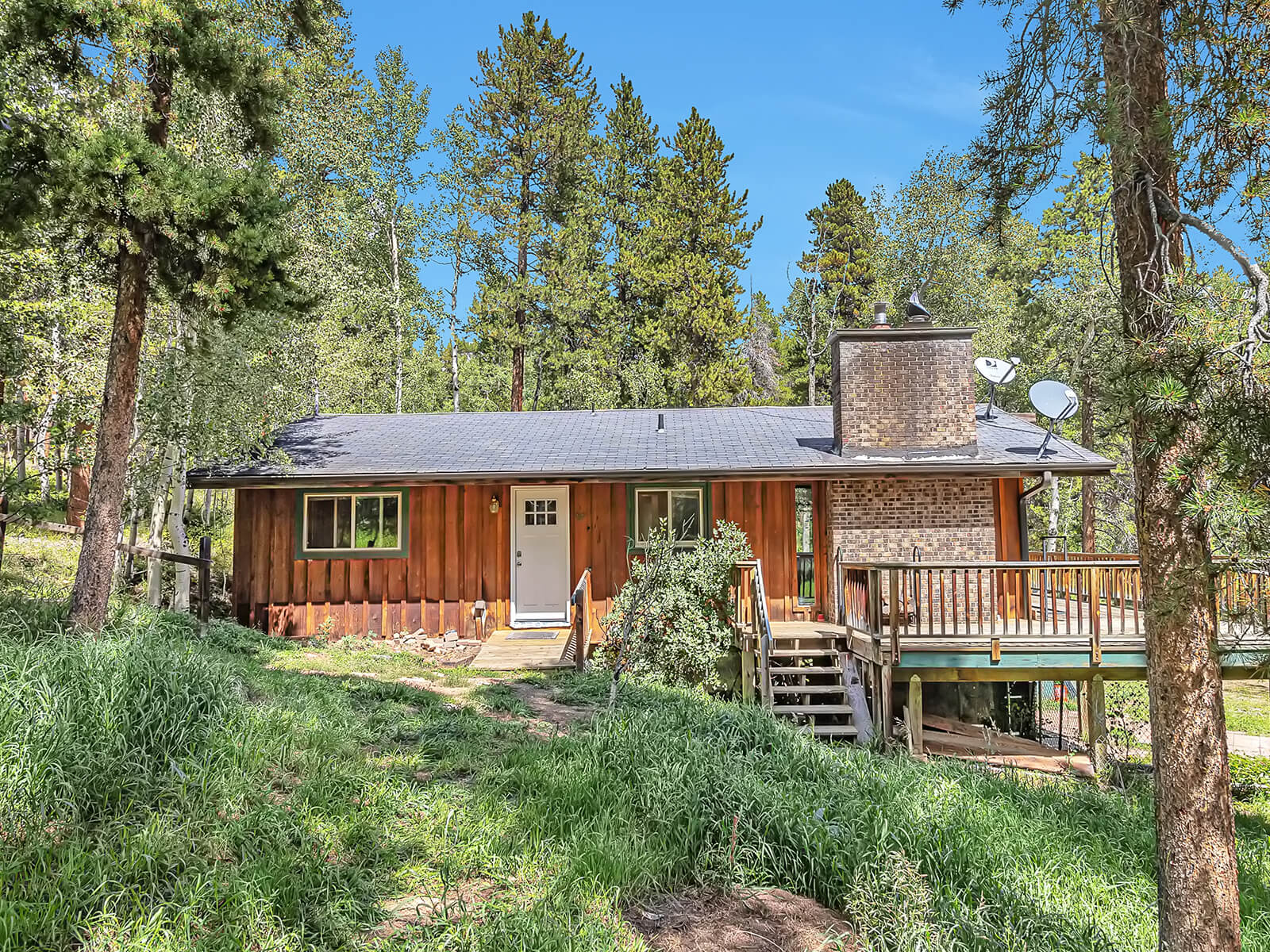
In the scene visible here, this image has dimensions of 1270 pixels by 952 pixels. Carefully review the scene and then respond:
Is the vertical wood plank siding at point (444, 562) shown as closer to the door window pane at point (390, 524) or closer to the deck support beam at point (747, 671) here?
the door window pane at point (390, 524)

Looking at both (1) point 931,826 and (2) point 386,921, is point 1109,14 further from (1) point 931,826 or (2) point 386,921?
(2) point 386,921

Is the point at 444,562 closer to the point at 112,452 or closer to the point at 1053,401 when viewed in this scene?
the point at 112,452

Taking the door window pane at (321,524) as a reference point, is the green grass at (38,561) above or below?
below

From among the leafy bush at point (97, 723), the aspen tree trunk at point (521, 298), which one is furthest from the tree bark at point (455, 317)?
the leafy bush at point (97, 723)

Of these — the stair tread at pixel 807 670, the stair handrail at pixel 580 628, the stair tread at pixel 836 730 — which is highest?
the stair handrail at pixel 580 628

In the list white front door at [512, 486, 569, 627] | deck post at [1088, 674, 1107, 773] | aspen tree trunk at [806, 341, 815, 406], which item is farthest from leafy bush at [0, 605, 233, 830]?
aspen tree trunk at [806, 341, 815, 406]

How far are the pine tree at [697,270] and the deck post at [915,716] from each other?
15.4m

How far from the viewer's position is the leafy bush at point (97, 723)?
3.33 metres

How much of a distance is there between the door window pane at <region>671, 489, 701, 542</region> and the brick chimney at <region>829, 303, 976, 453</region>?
2307mm

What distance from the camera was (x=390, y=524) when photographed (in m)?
10.7

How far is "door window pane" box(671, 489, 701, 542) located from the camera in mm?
10500

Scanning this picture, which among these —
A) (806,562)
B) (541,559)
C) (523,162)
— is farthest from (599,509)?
(523,162)

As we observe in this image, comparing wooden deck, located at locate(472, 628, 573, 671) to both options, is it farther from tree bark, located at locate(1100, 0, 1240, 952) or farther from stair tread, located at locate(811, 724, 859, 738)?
tree bark, located at locate(1100, 0, 1240, 952)

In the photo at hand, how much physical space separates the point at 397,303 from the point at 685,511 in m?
12.1
